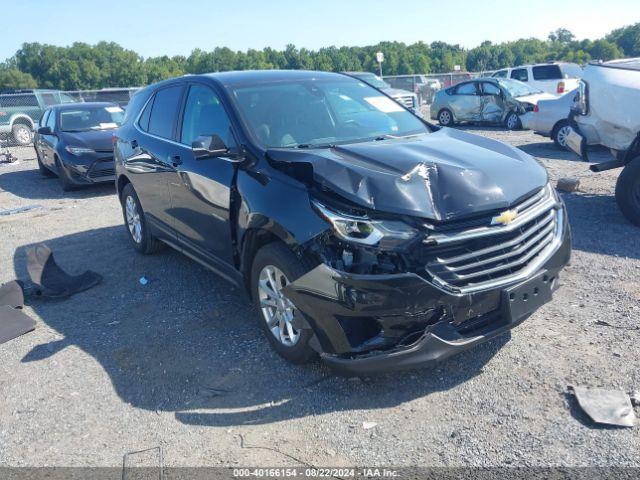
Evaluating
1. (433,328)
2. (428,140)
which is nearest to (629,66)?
(428,140)

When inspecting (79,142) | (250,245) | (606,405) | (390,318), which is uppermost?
(79,142)

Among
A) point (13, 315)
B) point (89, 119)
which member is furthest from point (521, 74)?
point (13, 315)

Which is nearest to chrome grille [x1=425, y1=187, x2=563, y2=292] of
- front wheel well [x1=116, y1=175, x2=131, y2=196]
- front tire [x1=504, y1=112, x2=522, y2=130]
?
front wheel well [x1=116, y1=175, x2=131, y2=196]

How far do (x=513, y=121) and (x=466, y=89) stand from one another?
6.82 feet

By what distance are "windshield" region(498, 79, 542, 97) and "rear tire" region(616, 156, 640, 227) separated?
34.3 ft

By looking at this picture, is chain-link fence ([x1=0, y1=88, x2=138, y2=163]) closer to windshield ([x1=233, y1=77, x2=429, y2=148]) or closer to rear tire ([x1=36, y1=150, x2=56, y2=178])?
rear tire ([x1=36, y1=150, x2=56, y2=178])

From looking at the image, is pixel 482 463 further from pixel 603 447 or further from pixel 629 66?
pixel 629 66

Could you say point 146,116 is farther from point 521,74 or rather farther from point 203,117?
point 521,74

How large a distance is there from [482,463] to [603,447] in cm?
63

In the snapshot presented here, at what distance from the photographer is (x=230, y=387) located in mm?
3611

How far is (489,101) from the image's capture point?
1659cm

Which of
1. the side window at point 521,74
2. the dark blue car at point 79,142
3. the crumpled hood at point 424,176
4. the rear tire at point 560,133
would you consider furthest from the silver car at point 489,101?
the crumpled hood at point 424,176

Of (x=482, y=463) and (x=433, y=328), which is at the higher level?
(x=433, y=328)

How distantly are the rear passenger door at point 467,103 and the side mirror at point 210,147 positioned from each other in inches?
567
